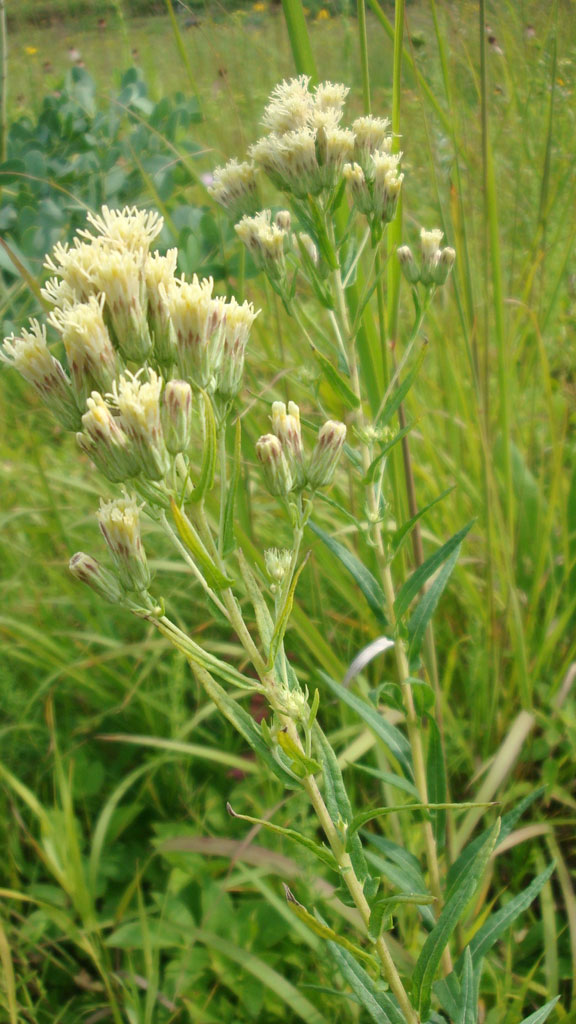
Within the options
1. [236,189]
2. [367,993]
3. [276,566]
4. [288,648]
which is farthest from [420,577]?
[288,648]

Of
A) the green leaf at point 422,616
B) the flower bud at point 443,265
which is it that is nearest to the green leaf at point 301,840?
the green leaf at point 422,616

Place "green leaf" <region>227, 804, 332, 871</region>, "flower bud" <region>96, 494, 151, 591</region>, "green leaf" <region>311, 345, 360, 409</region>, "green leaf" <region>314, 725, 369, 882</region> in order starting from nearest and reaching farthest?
"green leaf" <region>227, 804, 332, 871</region>
"flower bud" <region>96, 494, 151, 591</region>
"green leaf" <region>314, 725, 369, 882</region>
"green leaf" <region>311, 345, 360, 409</region>

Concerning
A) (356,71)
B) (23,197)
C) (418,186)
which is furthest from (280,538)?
(356,71)

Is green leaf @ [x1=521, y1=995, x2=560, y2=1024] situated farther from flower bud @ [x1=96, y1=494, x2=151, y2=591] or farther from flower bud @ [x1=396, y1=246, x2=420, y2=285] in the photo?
flower bud @ [x1=396, y1=246, x2=420, y2=285]

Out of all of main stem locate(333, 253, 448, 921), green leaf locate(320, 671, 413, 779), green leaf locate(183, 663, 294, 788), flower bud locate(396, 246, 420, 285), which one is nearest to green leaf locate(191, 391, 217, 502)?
green leaf locate(183, 663, 294, 788)

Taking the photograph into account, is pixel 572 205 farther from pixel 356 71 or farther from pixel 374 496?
pixel 356 71

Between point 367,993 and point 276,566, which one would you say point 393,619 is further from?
point 367,993
